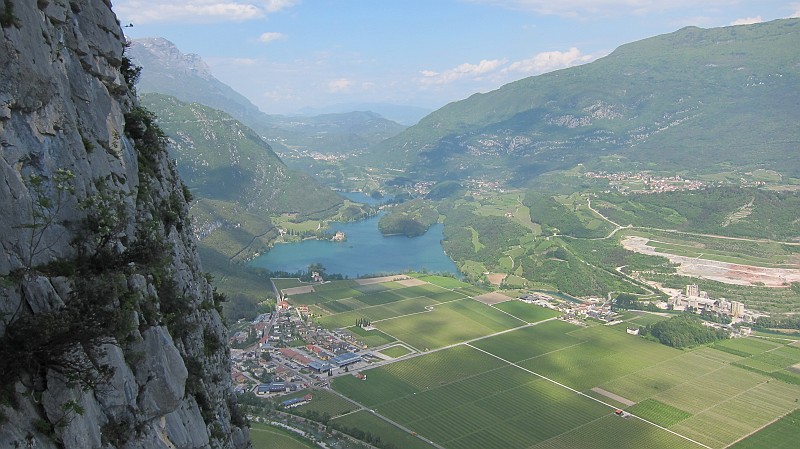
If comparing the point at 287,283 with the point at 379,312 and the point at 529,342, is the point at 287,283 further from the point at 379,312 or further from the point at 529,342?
the point at 529,342

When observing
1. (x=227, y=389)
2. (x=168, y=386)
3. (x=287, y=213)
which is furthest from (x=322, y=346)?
(x=287, y=213)

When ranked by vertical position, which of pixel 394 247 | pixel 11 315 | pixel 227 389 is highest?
pixel 11 315

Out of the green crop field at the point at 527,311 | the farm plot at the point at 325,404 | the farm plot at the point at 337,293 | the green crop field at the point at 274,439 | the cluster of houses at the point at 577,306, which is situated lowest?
the cluster of houses at the point at 577,306

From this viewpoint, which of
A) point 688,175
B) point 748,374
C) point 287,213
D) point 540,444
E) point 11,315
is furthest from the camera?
point 688,175

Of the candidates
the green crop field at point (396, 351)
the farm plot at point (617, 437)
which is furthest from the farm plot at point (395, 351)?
the farm plot at point (617, 437)

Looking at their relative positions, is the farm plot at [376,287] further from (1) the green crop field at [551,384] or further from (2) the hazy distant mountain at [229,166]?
(2) the hazy distant mountain at [229,166]

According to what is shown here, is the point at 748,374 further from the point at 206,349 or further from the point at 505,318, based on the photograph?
the point at 206,349
